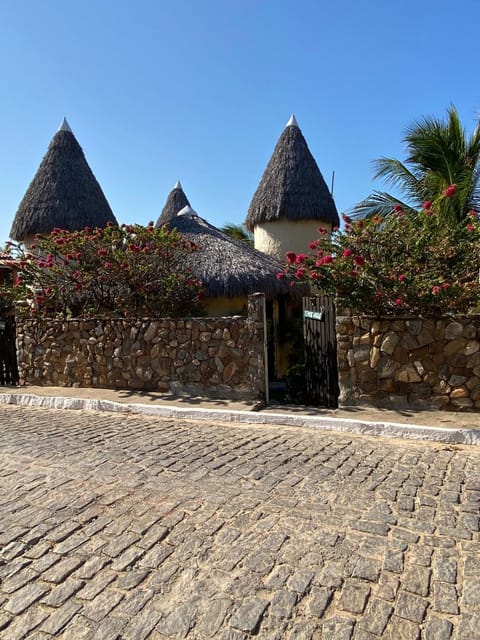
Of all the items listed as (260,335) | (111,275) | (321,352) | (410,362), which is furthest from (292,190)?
(410,362)

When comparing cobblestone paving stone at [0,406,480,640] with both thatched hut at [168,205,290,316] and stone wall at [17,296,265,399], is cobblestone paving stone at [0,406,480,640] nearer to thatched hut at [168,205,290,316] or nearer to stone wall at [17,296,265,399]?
stone wall at [17,296,265,399]

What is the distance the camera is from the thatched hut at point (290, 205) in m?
14.9

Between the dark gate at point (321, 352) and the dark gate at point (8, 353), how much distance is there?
7027mm

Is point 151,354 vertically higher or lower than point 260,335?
lower

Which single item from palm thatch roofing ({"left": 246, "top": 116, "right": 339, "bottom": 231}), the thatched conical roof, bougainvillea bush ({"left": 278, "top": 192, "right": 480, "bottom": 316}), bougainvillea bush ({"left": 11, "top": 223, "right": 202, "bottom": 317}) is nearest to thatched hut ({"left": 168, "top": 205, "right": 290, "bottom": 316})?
bougainvillea bush ({"left": 11, "top": 223, "right": 202, "bottom": 317})

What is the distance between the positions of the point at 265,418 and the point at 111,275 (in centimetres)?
479

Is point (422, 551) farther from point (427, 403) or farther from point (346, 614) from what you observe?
point (427, 403)

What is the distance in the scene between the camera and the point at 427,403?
22.1 feet

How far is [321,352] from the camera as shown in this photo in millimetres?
7727

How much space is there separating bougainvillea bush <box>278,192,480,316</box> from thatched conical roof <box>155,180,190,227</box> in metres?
15.4

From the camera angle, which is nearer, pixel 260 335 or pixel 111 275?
pixel 260 335

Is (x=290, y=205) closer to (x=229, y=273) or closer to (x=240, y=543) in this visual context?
(x=229, y=273)

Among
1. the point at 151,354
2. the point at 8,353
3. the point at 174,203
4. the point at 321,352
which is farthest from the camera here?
the point at 174,203

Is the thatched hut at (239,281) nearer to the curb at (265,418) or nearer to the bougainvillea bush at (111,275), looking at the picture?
the bougainvillea bush at (111,275)
